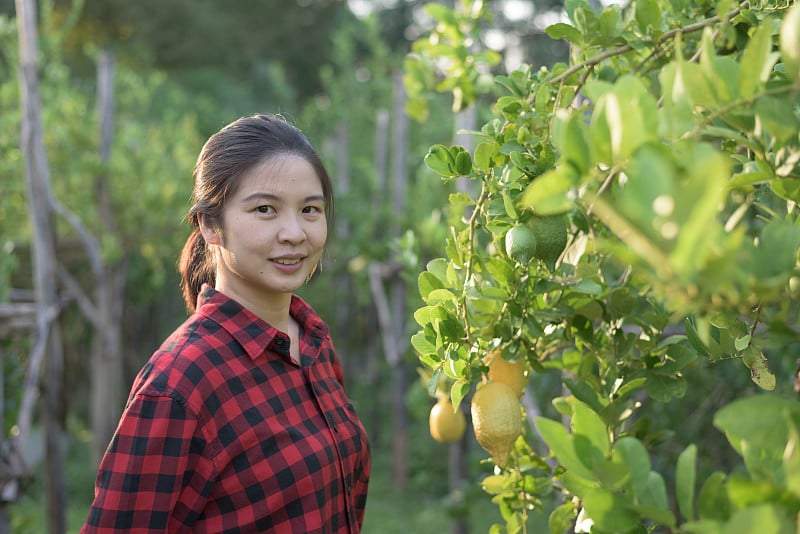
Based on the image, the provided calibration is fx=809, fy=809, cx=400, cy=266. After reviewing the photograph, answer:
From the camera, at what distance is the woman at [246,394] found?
946mm

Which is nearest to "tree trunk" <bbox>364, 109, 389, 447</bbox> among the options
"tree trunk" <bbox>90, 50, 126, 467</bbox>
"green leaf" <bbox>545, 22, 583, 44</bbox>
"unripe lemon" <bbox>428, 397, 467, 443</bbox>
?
"tree trunk" <bbox>90, 50, 126, 467</bbox>

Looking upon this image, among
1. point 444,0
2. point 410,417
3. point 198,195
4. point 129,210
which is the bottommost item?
point 410,417

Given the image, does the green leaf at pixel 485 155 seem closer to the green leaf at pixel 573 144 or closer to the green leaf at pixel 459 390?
the green leaf at pixel 459 390

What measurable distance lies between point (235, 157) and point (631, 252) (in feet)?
2.57

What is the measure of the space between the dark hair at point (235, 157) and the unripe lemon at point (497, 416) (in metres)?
0.44

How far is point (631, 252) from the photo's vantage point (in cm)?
42

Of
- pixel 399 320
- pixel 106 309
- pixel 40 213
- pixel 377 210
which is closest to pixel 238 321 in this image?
pixel 40 213

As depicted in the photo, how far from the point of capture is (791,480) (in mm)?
436

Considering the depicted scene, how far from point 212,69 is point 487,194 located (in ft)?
38.5

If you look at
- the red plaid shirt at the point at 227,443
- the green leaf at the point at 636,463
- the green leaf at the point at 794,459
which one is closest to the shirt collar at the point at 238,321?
the red plaid shirt at the point at 227,443

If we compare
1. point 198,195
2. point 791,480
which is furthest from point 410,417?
point 791,480

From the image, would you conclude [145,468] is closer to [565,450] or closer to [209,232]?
[209,232]

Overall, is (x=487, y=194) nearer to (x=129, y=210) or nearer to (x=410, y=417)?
(x=129, y=210)

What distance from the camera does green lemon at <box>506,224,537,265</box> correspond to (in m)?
0.79
